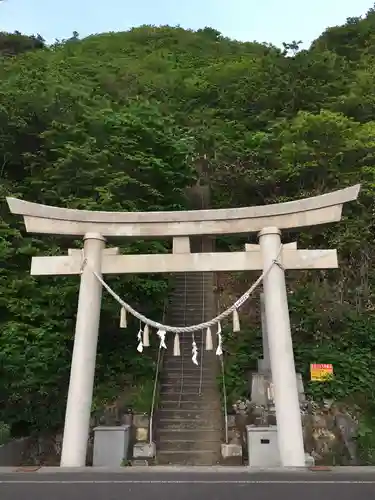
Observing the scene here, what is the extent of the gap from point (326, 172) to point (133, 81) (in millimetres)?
16700

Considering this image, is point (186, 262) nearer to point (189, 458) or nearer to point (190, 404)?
point (190, 404)

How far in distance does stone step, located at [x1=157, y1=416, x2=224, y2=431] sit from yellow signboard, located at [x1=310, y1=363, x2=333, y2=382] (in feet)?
7.68

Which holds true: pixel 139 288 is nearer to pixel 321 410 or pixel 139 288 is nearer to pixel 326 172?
pixel 321 410

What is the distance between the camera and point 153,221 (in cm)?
1020

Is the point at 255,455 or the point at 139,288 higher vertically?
the point at 139,288

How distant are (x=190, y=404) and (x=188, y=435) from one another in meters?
0.96

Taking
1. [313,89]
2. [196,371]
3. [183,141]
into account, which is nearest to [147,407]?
[196,371]

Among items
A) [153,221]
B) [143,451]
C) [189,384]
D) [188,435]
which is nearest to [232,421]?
[188,435]

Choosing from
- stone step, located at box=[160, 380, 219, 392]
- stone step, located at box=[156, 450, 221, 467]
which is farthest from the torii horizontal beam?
stone step, located at box=[156, 450, 221, 467]

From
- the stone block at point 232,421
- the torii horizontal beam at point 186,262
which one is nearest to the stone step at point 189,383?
the stone block at point 232,421

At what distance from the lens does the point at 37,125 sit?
16.4 metres

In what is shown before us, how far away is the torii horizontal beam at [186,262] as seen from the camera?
9891 millimetres

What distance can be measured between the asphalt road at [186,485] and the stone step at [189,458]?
76.7 inches

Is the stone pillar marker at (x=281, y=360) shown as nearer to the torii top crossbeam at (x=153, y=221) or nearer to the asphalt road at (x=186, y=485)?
the torii top crossbeam at (x=153, y=221)
